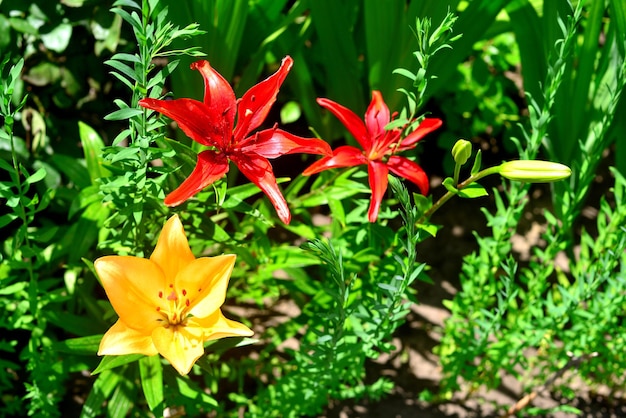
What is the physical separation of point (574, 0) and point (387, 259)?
70 centimetres

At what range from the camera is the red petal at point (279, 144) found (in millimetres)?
991

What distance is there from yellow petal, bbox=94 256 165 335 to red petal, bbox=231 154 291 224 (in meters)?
0.18

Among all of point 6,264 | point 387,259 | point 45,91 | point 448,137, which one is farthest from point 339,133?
point 6,264

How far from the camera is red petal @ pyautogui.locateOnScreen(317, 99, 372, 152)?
104 cm

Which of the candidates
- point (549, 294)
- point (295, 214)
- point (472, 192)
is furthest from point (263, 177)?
point (549, 294)

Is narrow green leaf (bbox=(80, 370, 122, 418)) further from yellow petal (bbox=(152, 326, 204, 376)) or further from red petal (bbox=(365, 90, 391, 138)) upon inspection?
red petal (bbox=(365, 90, 391, 138))

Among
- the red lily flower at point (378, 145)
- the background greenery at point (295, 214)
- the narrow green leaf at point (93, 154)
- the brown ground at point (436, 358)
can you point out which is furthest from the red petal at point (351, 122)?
the brown ground at point (436, 358)

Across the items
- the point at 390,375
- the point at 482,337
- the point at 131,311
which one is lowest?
the point at 390,375

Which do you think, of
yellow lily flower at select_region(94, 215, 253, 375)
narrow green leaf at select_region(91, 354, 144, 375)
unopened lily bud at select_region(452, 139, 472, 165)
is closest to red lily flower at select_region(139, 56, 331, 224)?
yellow lily flower at select_region(94, 215, 253, 375)

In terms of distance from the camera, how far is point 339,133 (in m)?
1.69

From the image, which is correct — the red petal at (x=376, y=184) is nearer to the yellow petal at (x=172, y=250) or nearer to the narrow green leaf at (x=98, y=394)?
the yellow petal at (x=172, y=250)

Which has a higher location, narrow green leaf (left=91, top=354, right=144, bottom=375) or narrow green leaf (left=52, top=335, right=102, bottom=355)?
narrow green leaf (left=91, top=354, right=144, bottom=375)

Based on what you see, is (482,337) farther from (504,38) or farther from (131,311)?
(504,38)

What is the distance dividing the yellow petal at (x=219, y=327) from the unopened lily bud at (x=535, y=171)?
41cm
